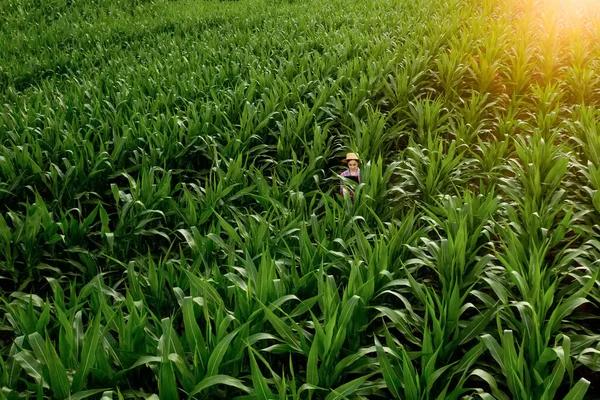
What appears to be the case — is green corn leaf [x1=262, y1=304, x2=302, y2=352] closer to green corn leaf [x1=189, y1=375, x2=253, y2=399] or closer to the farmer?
green corn leaf [x1=189, y1=375, x2=253, y2=399]

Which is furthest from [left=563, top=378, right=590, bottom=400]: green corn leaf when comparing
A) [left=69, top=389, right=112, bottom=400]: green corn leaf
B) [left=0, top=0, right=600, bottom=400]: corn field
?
[left=69, top=389, right=112, bottom=400]: green corn leaf

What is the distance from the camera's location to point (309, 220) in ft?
9.53

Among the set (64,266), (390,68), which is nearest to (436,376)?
(64,266)

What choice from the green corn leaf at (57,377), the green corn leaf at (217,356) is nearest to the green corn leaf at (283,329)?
the green corn leaf at (217,356)

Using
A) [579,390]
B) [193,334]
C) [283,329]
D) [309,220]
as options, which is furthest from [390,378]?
[309,220]

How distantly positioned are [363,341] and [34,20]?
10.8m

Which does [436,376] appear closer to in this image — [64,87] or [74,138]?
[74,138]

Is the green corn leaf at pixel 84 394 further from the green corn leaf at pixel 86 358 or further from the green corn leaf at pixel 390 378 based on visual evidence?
the green corn leaf at pixel 390 378

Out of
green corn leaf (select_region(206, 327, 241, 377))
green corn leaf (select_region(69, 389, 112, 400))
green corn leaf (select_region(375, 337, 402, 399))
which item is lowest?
green corn leaf (select_region(375, 337, 402, 399))

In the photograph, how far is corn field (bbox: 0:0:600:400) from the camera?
70.7 inches

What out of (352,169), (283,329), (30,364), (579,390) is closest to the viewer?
(579,390)

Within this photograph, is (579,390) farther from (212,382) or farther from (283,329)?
(212,382)

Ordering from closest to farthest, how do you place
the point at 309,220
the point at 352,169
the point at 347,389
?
the point at 347,389 → the point at 309,220 → the point at 352,169

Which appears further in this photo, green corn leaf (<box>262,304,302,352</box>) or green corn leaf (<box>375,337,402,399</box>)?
green corn leaf (<box>262,304,302,352</box>)
